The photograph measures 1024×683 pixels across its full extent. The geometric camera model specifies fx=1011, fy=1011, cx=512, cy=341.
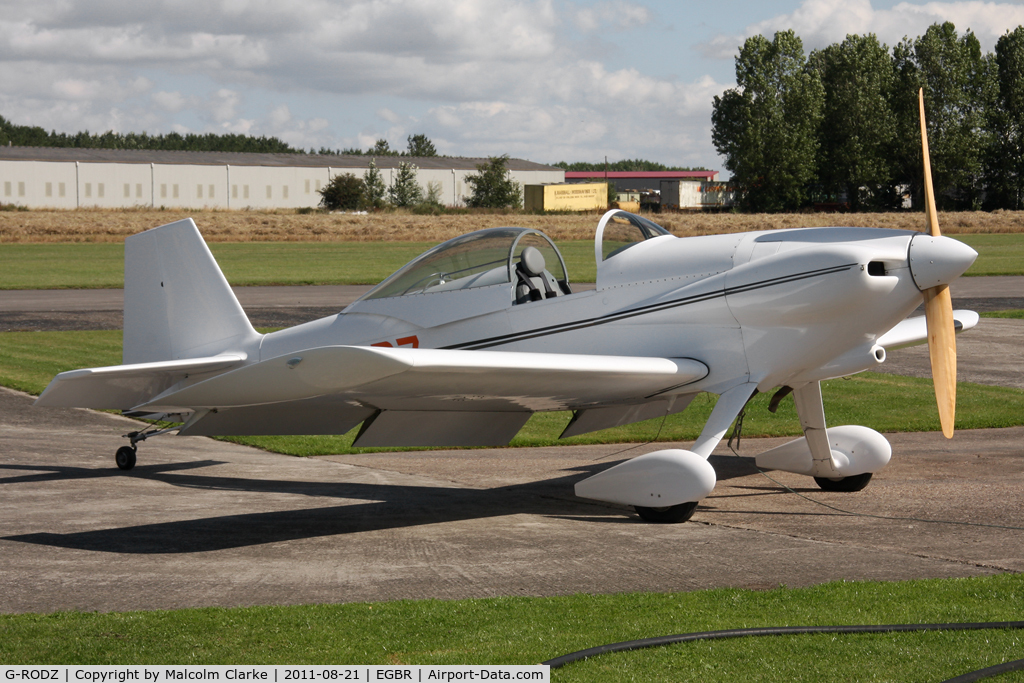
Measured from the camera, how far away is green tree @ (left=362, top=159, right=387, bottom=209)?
340ft

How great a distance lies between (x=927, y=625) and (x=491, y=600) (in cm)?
223

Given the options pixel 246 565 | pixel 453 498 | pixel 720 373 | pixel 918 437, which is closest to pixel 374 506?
pixel 453 498

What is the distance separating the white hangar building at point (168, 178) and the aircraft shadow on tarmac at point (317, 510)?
97.9 metres

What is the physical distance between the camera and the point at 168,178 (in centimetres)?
10294

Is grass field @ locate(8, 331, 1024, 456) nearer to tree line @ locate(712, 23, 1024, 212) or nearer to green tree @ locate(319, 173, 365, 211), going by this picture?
tree line @ locate(712, 23, 1024, 212)

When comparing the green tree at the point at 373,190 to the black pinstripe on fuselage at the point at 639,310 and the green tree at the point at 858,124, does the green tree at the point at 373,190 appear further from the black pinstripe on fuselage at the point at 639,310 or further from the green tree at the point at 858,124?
the black pinstripe on fuselage at the point at 639,310

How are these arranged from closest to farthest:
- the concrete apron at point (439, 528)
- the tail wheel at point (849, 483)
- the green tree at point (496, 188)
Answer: the concrete apron at point (439, 528) → the tail wheel at point (849, 483) → the green tree at point (496, 188)

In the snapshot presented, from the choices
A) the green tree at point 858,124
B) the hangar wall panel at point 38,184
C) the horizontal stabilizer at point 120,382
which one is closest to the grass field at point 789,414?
the horizontal stabilizer at point 120,382

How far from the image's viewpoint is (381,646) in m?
4.73

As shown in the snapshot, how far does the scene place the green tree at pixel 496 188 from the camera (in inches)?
4149

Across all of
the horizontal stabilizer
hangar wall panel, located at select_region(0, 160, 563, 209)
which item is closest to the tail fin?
the horizontal stabilizer

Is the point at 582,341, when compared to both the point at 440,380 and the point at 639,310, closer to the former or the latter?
the point at 639,310

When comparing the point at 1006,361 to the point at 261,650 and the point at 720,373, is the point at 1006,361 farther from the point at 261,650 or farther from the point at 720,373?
the point at 261,650

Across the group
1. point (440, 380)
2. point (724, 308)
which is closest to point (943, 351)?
point (724, 308)
